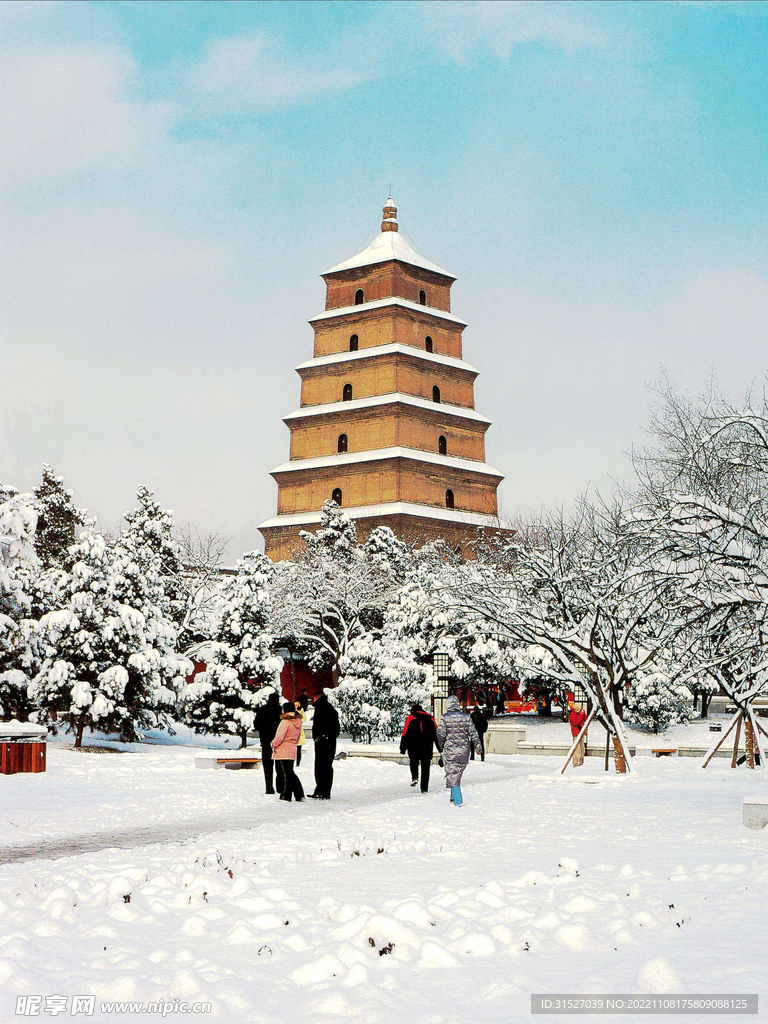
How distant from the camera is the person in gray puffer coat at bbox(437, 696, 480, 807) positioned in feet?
47.8

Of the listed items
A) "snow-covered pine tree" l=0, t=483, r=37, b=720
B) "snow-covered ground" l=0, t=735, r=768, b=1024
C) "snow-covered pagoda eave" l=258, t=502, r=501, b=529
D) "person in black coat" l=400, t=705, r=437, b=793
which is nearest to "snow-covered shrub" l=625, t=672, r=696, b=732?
"snow-covered pagoda eave" l=258, t=502, r=501, b=529

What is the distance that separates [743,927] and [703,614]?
22.1ft

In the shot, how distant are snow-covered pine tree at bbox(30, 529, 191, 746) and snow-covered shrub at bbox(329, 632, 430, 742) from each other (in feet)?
30.6

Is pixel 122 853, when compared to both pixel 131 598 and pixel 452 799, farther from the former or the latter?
pixel 131 598

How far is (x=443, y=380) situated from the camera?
61.8 m

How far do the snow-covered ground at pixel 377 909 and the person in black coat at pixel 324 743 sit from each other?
1948 millimetres

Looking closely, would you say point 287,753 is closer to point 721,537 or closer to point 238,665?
point 721,537

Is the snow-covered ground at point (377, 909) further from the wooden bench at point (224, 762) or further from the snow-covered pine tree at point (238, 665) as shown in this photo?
the snow-covered pine tree at point (238, 665)

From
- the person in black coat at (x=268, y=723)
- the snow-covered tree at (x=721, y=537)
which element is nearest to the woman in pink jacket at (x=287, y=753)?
the person in black coat at (x=268, y=723)

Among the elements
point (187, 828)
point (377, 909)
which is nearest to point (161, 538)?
point (187, 828)

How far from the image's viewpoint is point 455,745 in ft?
49.5

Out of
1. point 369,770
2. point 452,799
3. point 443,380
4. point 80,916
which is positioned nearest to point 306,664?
point 443,380

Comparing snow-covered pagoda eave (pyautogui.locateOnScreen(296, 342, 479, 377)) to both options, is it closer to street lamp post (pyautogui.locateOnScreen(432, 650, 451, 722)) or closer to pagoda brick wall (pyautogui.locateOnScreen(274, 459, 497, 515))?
pagoda brick wall (pyautogui.locateOnScreen(274, 459, 497, 515))

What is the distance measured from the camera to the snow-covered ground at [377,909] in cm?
496
